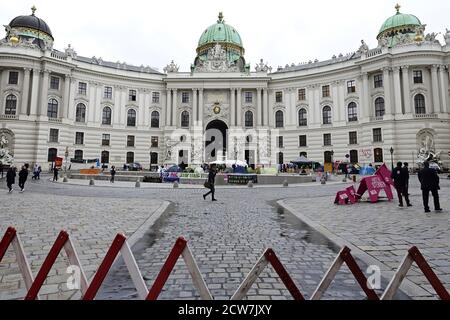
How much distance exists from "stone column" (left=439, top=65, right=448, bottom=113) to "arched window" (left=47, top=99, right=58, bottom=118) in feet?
201

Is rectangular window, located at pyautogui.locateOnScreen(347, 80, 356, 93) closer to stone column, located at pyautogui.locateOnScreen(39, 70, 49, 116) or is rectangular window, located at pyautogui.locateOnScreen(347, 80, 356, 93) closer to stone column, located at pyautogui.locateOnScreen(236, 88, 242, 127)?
stone column, located at pyautogui.locateOnScreen(236, 88, 242, 127)

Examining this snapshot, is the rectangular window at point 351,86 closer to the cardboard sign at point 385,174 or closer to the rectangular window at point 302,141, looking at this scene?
the rectangular window at point 302,141

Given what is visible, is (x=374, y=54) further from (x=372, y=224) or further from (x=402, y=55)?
(x=372, y=224)

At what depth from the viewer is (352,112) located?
4922 centimetres

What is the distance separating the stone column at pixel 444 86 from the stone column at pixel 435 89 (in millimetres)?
523

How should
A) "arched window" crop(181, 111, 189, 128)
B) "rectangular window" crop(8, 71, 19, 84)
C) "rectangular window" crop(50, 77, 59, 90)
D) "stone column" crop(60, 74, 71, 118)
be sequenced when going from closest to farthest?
"rectangular window" crop(8, 71, 19, 84) < "rectangular window" crop(50, 77, 59, 90) < "stone column" crop(60, 74, 71, 118) < "arched window" crop(181, 111, 189, 128)

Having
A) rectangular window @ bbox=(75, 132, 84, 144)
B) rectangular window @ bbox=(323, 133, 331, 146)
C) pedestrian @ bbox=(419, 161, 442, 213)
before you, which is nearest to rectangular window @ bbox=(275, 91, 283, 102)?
rectangular window @ bbox=(323, 133, 331, 146)

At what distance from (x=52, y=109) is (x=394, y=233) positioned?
5285 centimetres

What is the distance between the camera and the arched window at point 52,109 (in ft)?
154

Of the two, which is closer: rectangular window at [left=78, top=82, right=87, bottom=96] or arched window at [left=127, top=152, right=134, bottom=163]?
rectangular window at [left=78, top=82, right=87, bottom=96]

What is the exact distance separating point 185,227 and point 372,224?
5.68 metres

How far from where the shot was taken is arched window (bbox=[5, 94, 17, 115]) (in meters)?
44.3

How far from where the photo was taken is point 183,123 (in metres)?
55.8
